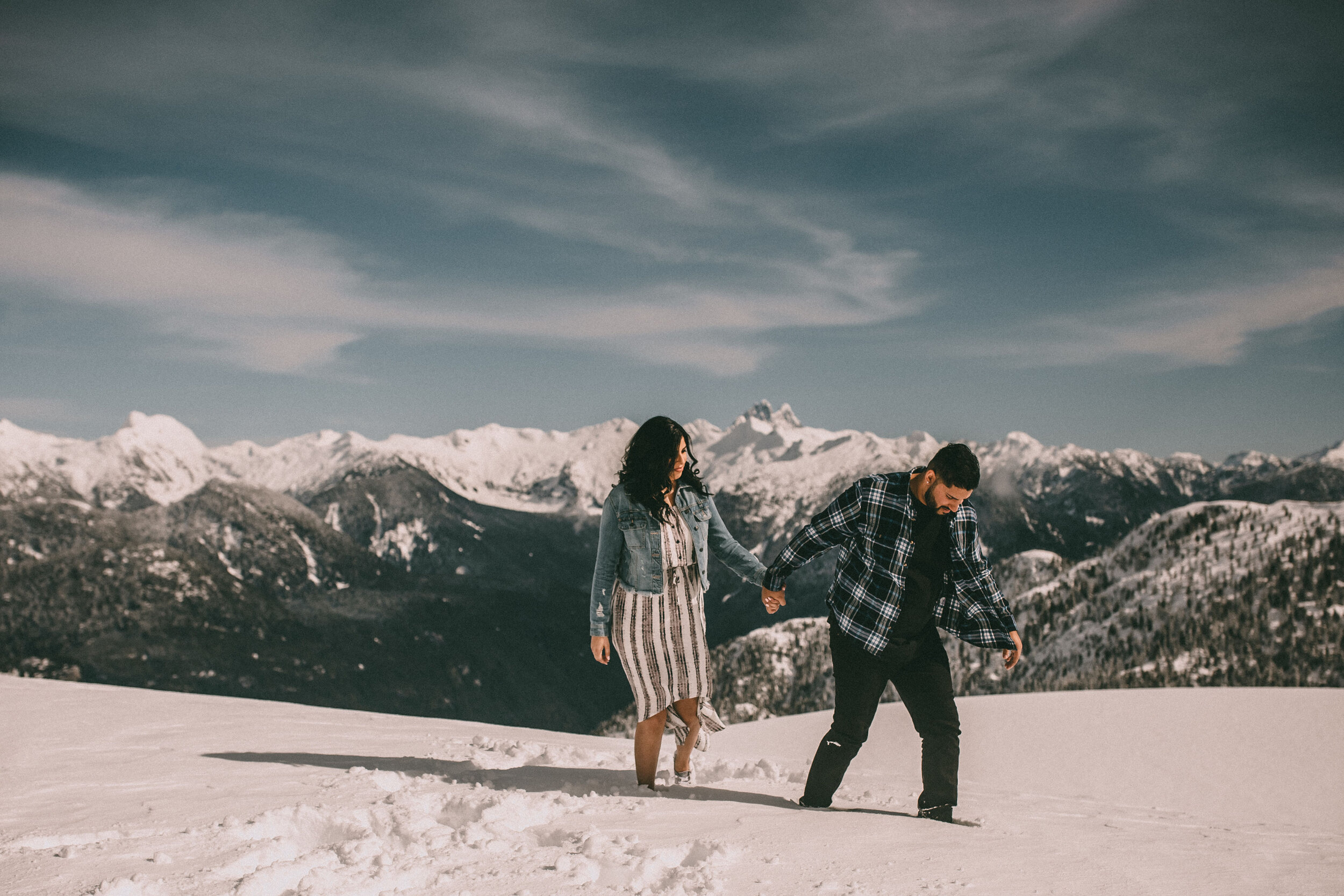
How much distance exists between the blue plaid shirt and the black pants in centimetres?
13

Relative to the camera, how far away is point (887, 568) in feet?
17.2

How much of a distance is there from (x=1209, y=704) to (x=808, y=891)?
17696mm

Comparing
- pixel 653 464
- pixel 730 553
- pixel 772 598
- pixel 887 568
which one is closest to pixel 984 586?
pixel 887 568

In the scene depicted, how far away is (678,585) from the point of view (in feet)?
18.7

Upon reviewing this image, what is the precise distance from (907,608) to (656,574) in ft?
5.18

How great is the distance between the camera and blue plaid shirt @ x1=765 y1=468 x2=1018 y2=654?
5223mm

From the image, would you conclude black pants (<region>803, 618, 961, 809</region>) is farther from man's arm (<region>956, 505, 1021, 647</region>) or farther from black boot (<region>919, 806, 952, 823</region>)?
man's arm (<region>956, 505, 1021, 647</region>)

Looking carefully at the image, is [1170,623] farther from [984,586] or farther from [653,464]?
[653,464]

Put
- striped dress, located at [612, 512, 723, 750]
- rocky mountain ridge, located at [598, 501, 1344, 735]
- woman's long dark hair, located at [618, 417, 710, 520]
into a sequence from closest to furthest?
woman's long dark hair, located at [618, 417, 710, 520], striped dress, located at [612, 512, 723, 750], rocky mountain ridge, located at [598, 501, 1344, 735]

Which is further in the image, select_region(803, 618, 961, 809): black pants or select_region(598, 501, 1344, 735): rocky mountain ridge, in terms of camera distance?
select_region(598, 501, 1344, 735): rocky mountain ridge

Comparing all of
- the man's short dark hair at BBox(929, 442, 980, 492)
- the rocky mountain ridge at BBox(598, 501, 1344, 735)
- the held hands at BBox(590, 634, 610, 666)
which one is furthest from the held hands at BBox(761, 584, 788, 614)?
the rocky mountain ridge at BBox(598, 501, 1344, 735)

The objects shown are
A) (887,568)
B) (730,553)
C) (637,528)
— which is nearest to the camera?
(887,568)

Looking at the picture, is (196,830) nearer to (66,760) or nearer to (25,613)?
(66,760)

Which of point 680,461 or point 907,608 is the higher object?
point 680,461
